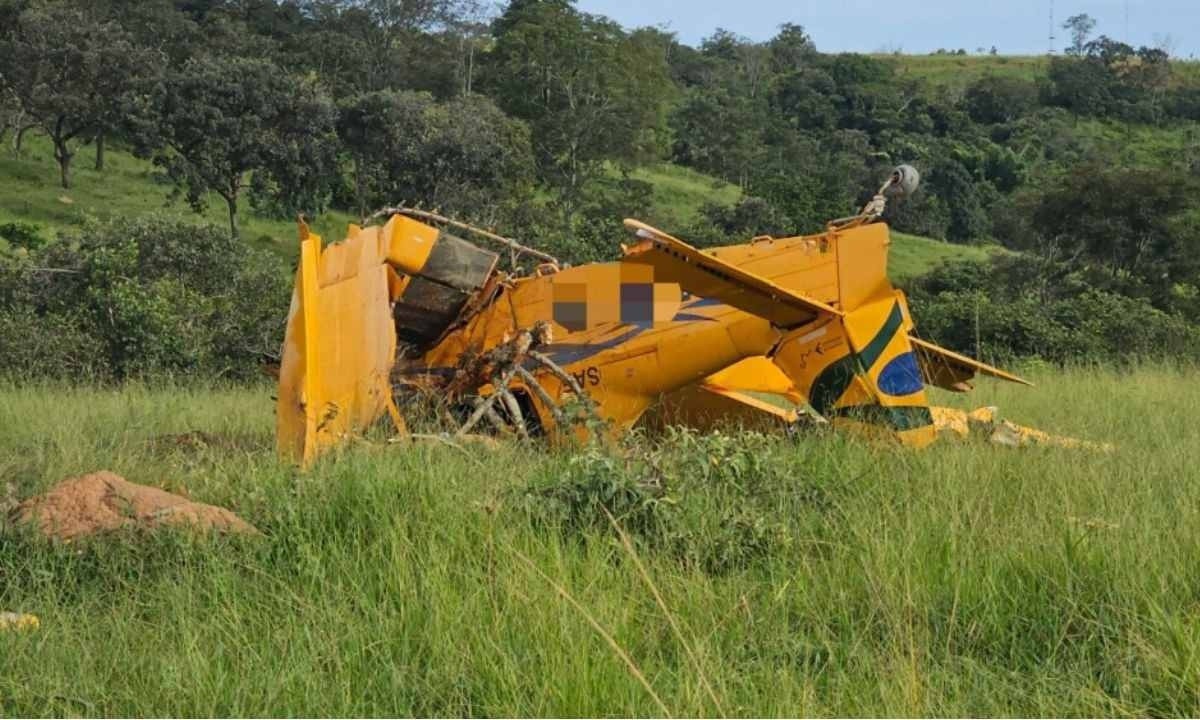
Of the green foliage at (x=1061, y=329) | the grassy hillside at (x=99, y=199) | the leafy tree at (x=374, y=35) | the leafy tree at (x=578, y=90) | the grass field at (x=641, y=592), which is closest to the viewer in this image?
the grass field at (x=641, y=592)

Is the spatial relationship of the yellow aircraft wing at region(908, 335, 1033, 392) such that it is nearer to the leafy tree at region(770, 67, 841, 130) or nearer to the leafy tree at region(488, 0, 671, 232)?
the leafy tree at region(488, 0, 671, 232)

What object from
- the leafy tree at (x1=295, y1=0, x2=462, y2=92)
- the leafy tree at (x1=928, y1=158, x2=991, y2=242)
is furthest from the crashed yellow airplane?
the leafy tree at (x1=928, y1=158, x2=991, y2=242)

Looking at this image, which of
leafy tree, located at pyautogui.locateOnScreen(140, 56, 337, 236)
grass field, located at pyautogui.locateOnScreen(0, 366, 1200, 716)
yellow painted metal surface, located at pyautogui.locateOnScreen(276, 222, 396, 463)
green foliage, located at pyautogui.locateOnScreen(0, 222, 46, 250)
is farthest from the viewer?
leafy tree, located at pyautogui.locateOnScreen(140, 56, 337, 236)

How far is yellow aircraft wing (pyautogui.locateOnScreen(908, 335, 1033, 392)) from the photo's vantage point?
7625mm

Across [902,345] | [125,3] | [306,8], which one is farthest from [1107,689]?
[306,8]

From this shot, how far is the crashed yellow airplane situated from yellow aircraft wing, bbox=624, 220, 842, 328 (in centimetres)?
1

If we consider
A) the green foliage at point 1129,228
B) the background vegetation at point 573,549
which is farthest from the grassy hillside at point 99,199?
the green foliage at point 1129,228

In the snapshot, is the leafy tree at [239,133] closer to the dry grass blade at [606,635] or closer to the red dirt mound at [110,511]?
the red dirt mound at [110,511]

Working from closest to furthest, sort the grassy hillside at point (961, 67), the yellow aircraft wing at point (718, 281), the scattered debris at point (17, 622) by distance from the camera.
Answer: the scattered debris at point (17, 622)
the yellow aircraft wing at point (718, 281)
the grassy hillside at point (961, 67)

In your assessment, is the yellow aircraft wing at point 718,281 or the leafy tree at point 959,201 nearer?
the yellow aircraft wing at point 718,281

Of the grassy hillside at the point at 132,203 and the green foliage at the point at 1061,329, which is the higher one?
the grassy hillside at the point at 132,203

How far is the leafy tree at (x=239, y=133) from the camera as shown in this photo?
3647cm

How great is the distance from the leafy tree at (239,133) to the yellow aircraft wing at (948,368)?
30865 mm

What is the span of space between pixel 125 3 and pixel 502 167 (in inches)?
980
